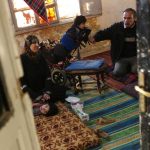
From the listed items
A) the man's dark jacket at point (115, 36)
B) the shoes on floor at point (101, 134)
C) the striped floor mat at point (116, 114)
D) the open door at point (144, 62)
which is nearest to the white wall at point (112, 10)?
the man's dark jacket at point (115, 36)

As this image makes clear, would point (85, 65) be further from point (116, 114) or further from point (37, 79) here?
point (116, 114)

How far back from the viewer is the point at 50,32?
16.7 ft

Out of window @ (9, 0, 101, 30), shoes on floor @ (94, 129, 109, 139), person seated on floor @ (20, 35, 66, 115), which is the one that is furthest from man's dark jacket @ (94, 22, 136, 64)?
shoes on floor @ (94, 129, 109, 139)

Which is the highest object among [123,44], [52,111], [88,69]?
[123,44]

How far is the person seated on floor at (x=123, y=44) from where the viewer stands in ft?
13.1

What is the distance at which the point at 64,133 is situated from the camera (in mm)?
2723

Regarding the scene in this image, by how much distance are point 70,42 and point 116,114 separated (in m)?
1.40

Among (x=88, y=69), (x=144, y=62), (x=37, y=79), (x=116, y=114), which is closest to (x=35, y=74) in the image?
(x=37, y=79)

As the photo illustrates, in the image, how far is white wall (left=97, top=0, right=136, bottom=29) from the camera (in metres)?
5.43

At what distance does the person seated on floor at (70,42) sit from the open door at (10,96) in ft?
10.1

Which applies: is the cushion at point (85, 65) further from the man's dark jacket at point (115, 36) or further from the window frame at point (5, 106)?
the window frame at point (5, 106)

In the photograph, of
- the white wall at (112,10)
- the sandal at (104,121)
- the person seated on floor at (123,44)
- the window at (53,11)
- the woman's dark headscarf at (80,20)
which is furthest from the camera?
the white wall at (112,10)

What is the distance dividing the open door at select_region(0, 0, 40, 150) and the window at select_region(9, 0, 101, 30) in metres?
4.03

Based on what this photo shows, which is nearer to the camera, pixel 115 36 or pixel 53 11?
pixel 115 36
